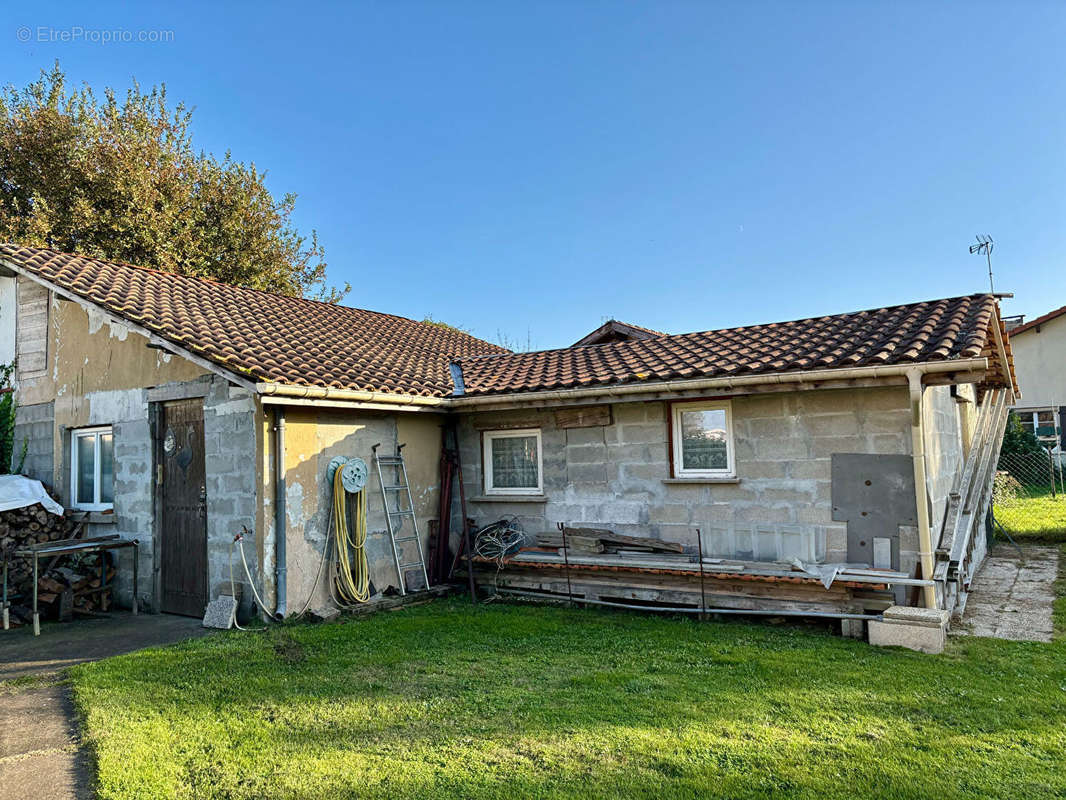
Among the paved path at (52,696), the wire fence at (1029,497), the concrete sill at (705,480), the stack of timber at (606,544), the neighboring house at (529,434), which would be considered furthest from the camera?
the wire fence at (1029,497)

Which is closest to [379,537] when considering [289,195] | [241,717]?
[241,717]

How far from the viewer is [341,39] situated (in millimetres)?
11570

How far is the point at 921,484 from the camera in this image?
6.72 metres

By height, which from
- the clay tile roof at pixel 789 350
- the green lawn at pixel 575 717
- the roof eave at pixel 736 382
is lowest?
the green lawn at pixel 575 717

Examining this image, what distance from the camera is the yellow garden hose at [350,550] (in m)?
8.10

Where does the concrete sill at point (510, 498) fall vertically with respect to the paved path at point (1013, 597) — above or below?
above

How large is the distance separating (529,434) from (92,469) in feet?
21.0

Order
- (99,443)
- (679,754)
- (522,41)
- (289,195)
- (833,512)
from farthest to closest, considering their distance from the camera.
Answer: (289,195), (522,41), (99,443), (833,512), (679,754)

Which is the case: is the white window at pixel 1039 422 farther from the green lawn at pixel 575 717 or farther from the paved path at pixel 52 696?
the paved path at pixel 52 696

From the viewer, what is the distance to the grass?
519 inches

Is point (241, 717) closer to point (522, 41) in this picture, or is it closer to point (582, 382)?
point (582, 382)

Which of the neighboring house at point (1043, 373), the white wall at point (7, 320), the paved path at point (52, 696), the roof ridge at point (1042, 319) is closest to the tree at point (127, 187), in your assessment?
the white wall at point (7, 320)

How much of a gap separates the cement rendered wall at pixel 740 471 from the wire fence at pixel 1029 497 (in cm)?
685

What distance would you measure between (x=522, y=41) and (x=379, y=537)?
9.46 m
